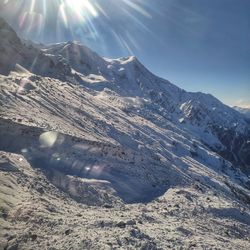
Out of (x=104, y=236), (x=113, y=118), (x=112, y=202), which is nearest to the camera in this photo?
(x=104, y=236)

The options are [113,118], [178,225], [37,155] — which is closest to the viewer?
[178,225]

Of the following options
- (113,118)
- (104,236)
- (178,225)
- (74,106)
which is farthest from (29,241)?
(113,118)

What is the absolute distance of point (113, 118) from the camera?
8588cm

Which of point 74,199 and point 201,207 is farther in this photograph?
point 201,207

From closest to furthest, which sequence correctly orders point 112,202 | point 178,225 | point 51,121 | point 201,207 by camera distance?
point 178,225, point 112,202, point 201,207, point 51,121

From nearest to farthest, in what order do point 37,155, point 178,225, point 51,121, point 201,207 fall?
point 178,225
point 37,155
point 201,207
point 51,121

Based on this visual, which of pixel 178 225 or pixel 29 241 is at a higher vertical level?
pixel 178 225

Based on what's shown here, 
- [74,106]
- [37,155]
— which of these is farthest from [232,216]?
[74,106]

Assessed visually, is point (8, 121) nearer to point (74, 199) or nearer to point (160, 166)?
point (74, 199)

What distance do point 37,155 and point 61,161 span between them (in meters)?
2.68

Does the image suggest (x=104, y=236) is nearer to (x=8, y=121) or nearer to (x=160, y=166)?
(x=8, y=121)

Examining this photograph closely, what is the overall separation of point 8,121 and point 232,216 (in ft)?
96.4

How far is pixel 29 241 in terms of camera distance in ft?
64.3

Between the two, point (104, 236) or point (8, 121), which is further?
point (8, 121)
